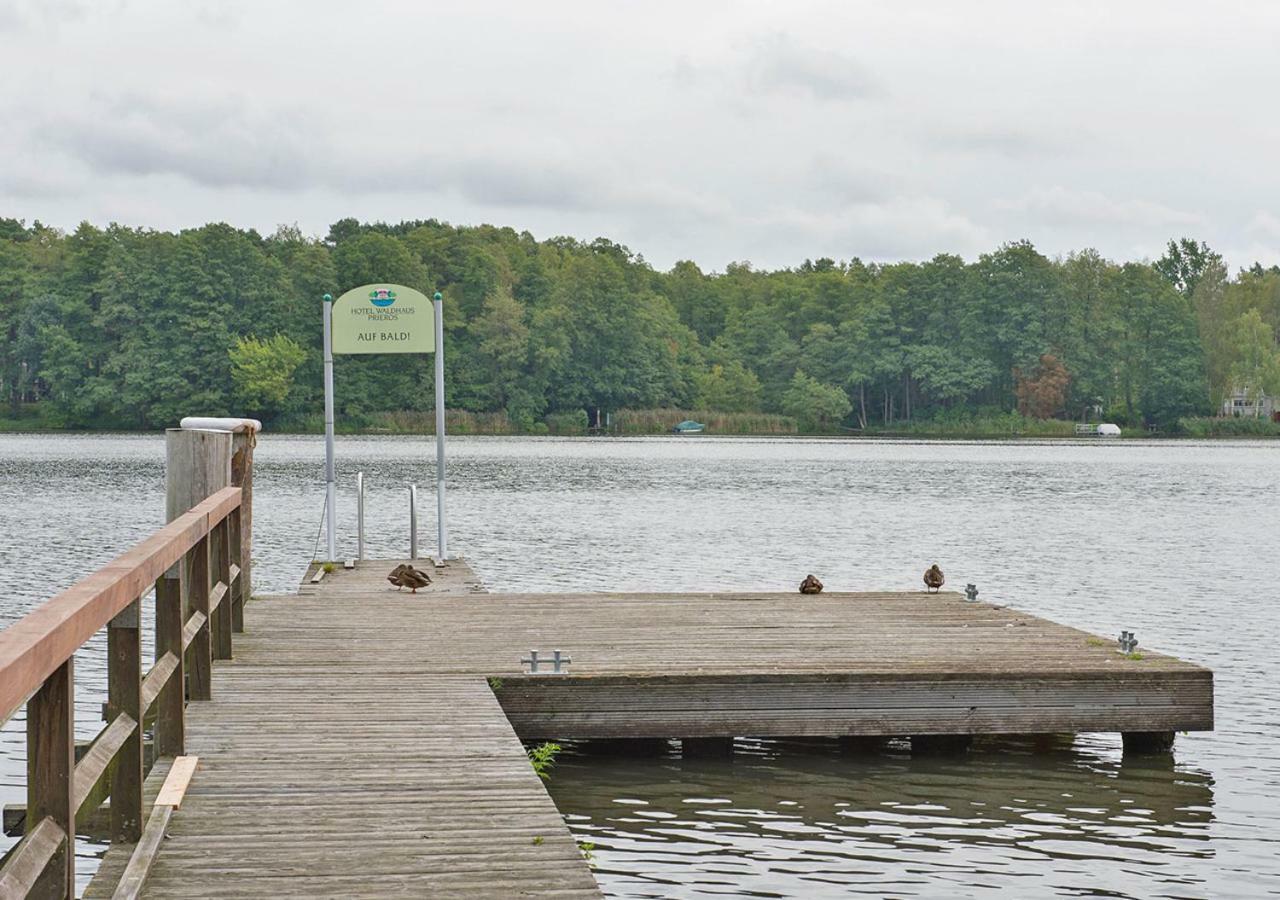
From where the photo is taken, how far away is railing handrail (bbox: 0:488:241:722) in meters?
2.87

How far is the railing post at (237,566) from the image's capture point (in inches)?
357

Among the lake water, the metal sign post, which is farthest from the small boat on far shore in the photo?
the metal sign post

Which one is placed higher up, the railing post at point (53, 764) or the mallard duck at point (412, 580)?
the railing post at point (53, 764)

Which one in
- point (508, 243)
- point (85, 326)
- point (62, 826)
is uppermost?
point (508, 243)

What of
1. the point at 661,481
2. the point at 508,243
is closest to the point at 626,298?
the point at 508,243

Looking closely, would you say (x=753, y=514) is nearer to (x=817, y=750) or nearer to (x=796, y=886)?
(x=817, y=750)

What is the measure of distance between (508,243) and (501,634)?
112986 mm

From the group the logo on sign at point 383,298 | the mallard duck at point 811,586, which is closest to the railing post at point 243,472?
the mallard duck at point 811,586

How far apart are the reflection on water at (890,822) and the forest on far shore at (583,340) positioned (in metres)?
85.6

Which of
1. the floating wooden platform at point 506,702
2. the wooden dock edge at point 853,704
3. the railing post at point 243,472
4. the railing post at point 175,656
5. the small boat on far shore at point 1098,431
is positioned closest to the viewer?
the floating wooden platform at point 506,702

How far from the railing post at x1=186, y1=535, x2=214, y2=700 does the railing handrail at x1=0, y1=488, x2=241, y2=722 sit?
1249 mm

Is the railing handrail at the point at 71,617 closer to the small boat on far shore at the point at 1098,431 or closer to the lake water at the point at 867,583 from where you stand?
the lake water at the point at 867,583

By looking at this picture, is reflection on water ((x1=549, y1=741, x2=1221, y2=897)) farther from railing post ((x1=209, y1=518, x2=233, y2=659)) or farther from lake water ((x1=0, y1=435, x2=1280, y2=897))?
railing post ((x1=209, y1=518, x2=233, y2=659))

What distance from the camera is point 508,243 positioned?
122m
